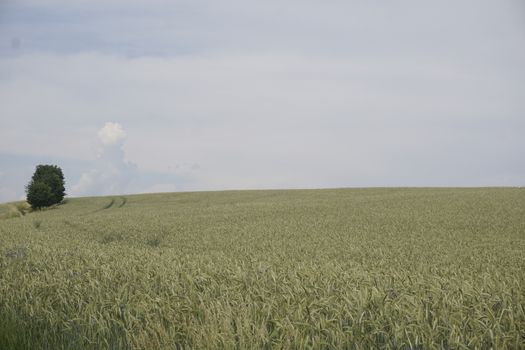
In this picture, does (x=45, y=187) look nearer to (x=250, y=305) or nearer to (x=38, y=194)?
(x=38, y=194)

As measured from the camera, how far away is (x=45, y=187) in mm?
58906

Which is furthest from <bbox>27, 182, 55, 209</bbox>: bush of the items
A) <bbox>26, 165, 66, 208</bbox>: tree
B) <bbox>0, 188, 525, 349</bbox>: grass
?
<bbox>0, 188, 525, 349</bbox>: grass

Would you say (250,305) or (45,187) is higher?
(45,187)

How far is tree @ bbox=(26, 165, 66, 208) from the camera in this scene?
58.7 meters

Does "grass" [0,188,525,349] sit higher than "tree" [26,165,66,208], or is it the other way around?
"tree" [26,165,66,208]

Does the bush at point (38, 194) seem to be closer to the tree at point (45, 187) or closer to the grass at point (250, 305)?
the tree at point (45, 187)

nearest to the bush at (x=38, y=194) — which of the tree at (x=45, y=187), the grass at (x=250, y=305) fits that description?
the tree at (x=45, y=187)

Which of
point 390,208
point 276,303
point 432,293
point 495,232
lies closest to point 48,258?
point 276,303

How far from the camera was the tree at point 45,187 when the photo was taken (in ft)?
192

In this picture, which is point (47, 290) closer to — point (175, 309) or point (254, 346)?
point (175, 309)

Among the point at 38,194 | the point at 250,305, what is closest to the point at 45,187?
the point at 38,194

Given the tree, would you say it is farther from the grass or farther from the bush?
the grass

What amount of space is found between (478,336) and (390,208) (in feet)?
83.5

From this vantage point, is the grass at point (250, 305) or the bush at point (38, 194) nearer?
the grass at point (250, 305)
